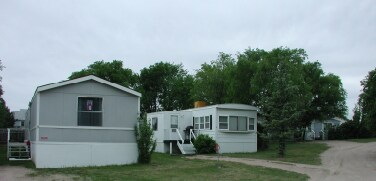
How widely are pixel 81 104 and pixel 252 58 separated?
61.1 ft

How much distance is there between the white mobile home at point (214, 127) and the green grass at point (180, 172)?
8.62 metres

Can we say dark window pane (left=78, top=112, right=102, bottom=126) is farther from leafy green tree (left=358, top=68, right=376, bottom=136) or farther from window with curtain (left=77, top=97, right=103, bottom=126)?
leafy green tree (left=358, top=68, right=376, bottom=136)

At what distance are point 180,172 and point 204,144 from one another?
10714mm

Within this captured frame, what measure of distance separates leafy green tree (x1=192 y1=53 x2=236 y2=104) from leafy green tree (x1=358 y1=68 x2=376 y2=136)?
13.0m

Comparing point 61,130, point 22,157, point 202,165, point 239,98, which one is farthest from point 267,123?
point 22,157

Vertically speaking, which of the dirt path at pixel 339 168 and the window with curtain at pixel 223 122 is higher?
the window with curtain at pixel 223 122

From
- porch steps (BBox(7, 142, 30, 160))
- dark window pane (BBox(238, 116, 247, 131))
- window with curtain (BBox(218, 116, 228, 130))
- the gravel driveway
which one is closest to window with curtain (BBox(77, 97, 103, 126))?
the gravel driveway

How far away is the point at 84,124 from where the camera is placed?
20.2 metres

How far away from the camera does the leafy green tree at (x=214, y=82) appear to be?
3898 cm

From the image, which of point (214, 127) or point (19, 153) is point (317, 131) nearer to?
point (214, 127)

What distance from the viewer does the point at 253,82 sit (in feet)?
105

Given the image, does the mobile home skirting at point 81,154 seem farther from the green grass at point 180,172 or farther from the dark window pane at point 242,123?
the dark window pane at point 242,123

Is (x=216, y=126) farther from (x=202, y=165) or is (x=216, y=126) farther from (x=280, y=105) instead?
(x=202, y=165)

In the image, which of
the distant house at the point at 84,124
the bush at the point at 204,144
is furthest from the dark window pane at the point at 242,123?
the distant house at the point at 84,124
